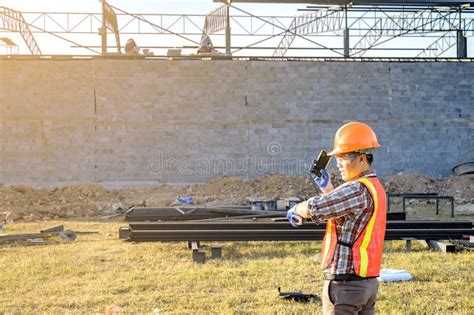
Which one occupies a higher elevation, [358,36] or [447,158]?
[358,36]

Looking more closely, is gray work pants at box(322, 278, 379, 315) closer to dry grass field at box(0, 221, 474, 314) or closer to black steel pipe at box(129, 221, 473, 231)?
dry grass field at box(0, 221, 474, 314)

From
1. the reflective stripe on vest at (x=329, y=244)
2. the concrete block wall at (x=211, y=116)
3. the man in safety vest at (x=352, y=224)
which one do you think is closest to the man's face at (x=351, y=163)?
the man in safety vest at (x=352, y=224)

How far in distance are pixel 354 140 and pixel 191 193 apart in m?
17.2

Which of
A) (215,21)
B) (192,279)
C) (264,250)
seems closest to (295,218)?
(192,279)

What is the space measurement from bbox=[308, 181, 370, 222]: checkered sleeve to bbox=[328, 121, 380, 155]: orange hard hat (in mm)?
232

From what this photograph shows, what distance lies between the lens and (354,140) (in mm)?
3787

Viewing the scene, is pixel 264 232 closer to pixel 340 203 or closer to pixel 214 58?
pixel 340 203

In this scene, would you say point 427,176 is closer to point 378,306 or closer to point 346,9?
point 346,9

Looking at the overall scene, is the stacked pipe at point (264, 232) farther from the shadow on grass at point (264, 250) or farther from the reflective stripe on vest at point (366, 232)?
the reflective stripe on vest at point (366, 232)

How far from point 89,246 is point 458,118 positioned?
1542cm

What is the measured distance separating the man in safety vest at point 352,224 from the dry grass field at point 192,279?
9.37 feet

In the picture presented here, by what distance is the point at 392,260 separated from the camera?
30.9 ft

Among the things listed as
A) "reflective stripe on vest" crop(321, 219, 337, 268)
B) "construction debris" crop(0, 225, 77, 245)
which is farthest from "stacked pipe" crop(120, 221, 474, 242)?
"reflective stripe on vest" crop(321, 219, 337, 268)

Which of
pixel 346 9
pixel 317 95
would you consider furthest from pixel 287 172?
pixel 346 9
